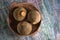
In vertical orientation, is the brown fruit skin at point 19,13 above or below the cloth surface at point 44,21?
above

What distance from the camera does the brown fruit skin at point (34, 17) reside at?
2.81ft

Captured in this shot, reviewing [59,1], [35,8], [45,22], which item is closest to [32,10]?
[35,8]

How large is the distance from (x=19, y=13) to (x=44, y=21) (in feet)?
0.66

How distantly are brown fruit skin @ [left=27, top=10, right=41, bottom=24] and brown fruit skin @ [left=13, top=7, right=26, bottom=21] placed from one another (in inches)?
1.4

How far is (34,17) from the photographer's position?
854 mm

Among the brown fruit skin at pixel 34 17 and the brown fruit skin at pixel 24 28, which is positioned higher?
the brown fruit skin at pixel 34 17

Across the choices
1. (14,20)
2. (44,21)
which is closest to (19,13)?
(14,20)

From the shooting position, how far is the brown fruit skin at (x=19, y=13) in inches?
33.4

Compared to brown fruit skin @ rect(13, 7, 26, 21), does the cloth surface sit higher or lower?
lower

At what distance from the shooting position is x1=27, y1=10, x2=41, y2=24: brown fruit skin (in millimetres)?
856

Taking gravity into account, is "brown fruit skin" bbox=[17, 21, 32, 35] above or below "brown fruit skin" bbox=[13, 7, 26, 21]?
below

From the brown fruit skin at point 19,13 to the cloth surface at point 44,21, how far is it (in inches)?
3.6

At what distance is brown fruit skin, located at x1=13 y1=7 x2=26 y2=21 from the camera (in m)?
0.85

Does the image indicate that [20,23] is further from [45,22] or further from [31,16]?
[45,22]
